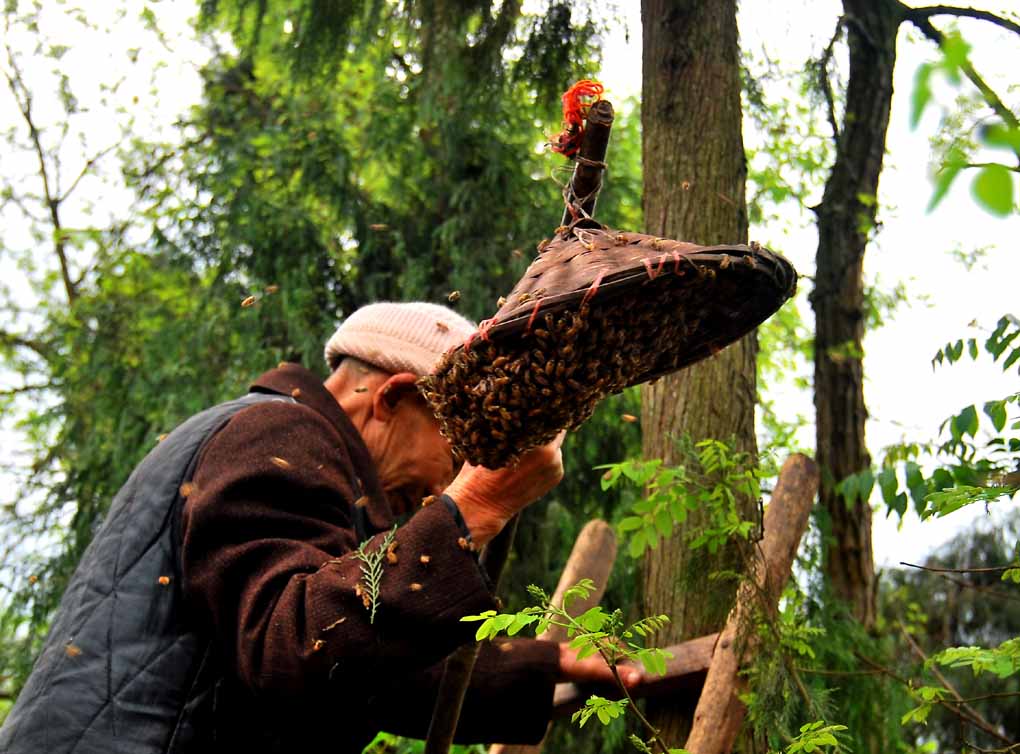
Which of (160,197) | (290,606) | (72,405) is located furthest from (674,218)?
(160,197)

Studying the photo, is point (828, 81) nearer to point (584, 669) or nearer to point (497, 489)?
point (584, 669)

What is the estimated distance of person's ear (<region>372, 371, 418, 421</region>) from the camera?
110 inches

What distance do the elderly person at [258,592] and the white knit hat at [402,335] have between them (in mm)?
208

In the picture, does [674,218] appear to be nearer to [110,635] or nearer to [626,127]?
[110,635]

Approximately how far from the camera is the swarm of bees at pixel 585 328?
190 cm

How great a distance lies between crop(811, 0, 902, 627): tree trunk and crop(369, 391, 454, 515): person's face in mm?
3146

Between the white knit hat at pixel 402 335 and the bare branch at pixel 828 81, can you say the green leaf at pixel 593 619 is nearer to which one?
the white knit hat at pixel 402 335

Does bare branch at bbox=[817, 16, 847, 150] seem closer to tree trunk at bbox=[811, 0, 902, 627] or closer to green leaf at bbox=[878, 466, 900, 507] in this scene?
tree trunk at bbox=[811, 0, 902, 627]

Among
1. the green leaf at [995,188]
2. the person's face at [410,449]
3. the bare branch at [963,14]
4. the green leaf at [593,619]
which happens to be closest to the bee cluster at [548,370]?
the green leaf at [593,619]

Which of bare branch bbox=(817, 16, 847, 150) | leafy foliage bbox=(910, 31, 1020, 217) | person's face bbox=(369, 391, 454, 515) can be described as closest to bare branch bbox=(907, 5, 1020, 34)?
bare branch bbox=(817, 16, 847, 150)

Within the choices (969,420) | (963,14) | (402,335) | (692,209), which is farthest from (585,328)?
(963,14)

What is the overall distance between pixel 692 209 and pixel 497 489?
1.60 m

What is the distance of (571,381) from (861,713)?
285 centimetres

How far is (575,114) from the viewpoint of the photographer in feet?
7.80
